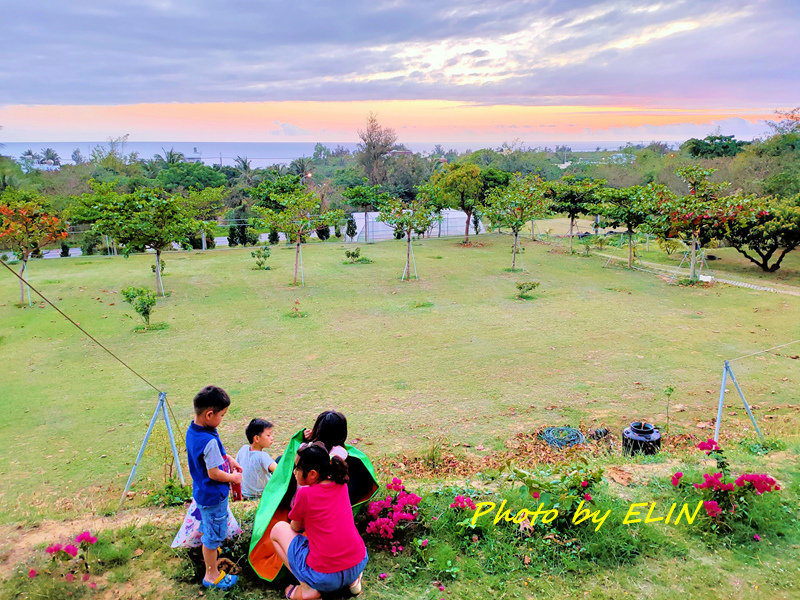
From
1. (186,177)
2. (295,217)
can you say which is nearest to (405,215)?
(295,217)

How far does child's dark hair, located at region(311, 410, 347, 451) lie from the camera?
363cm

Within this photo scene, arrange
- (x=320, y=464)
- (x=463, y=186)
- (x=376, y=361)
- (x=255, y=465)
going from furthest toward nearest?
(x=463, y=186) < (x=376, y=361) < (x=255, y=465) < (x=320, y=464)

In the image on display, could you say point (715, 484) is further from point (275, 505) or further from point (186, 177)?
point (186, 177)

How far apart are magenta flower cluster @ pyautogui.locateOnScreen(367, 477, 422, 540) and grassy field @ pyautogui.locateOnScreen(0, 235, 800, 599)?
221 mm

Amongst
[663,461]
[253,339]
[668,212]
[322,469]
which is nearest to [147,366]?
[253,339]

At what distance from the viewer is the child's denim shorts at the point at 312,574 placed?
121 inches

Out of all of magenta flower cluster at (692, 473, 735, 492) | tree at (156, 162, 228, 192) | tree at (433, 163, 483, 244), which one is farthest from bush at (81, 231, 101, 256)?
magenta flower cluster at (692, 473, 735, 492)

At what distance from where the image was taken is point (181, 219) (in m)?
14.0

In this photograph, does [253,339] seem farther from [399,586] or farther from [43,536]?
[399,586]

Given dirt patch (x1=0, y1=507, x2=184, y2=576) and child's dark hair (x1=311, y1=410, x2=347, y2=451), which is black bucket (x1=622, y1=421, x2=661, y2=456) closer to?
child's dark hair (x1=311, y1=410, x2=347, y2=451)

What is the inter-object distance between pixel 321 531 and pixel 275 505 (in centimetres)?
Answer: 53

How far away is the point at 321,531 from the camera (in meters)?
3.03

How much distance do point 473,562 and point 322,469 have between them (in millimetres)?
1376

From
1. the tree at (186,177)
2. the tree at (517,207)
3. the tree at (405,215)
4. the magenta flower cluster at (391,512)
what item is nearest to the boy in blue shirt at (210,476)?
the magenta flower cluster at (391,512)
